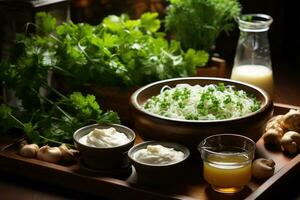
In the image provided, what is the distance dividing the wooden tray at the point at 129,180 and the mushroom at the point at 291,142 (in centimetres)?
2

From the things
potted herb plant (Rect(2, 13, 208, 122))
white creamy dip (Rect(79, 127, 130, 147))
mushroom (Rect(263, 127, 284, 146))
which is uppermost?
potted herb plant (Rect(2, 13, 208, 122))

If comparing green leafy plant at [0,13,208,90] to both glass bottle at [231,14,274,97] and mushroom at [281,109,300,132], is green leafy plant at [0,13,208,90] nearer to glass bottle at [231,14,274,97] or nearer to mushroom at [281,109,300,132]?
glass bottle at [231,14,274,97]

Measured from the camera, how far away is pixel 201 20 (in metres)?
2.21

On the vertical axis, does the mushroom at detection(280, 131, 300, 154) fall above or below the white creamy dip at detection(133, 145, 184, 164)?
below

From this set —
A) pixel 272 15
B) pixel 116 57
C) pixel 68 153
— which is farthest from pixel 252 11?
pixel 68 153

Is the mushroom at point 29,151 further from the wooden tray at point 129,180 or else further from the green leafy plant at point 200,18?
the green leafy plant at point 200,18

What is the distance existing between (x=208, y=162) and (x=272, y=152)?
0.99 feet

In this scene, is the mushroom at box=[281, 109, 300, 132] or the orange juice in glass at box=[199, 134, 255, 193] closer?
the orange juice in glass at box=[199, 134, 255, 193]

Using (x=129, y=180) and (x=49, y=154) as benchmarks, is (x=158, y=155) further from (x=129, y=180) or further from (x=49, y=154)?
(x=49, y=154)

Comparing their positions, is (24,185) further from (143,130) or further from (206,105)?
(206,105)

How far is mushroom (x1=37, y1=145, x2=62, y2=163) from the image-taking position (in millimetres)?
1642

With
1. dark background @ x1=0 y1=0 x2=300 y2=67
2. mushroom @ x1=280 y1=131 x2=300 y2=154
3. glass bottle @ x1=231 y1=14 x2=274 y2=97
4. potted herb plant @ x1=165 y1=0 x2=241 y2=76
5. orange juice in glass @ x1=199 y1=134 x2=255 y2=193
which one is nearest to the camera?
orange juice in glass @ x1=199 y1=134 x2=255 y2=193

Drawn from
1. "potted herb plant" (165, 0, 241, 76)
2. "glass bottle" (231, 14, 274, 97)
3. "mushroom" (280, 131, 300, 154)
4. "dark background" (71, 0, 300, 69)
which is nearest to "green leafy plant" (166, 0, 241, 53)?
"potted herb plant" (165, 0, 241, 76)

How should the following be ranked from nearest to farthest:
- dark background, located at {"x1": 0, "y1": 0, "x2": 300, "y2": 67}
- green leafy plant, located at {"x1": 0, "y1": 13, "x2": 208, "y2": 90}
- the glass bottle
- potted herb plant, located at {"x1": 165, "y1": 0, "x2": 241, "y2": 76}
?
green leafy plant, located at {"x1": 0, "y1": 13, "x2": 208, "y2": 90} < the glass bottle < potted herb plant, located at {"x1": 165, "y1": 0, "x2": 241, "y2": 76} < dark background, located at {"x1": 0, "y1": 0, "x2": 300, "y2": 67}
